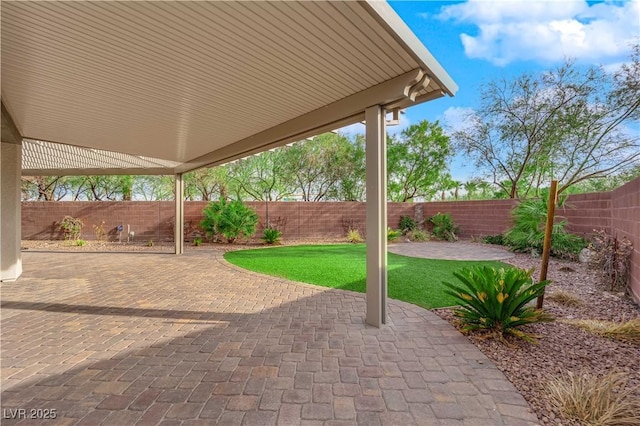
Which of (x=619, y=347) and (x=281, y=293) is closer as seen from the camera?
(x=619, y=347)

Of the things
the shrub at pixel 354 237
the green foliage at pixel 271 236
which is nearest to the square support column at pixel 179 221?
the green foliage at pixel 271 236

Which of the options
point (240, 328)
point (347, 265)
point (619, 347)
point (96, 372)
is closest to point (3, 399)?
point (96, 372)

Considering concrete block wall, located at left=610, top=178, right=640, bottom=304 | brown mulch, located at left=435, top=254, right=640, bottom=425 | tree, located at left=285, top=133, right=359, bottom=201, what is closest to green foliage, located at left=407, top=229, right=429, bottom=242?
tree, located at left=285, top=133, right=359, bottom=201

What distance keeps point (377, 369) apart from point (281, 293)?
8.82 ft

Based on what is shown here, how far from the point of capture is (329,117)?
408cm

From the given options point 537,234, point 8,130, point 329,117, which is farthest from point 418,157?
point 8,130

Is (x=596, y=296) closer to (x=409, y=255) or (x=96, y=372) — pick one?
(x=409, y=255)

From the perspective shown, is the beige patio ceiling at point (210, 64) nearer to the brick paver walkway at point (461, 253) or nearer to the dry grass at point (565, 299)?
the dry grass at point (565, 299)

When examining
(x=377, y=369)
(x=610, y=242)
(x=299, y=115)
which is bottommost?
(x=377, y=369)

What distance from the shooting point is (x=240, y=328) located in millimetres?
3631

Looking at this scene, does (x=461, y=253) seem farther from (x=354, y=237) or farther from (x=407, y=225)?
(x=407, y=225)

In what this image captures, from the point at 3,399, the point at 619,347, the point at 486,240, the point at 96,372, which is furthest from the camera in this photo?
the point at 486,240

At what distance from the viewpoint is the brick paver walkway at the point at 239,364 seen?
84.1 inches

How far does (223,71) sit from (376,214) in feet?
7.45
